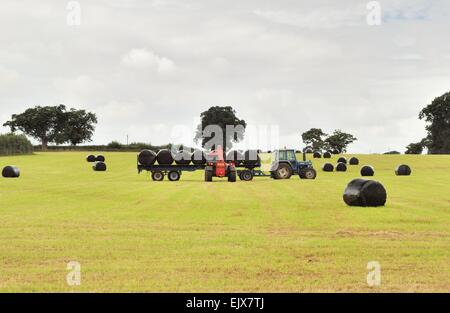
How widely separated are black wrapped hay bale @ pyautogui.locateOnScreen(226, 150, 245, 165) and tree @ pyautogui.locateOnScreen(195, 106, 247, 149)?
8659 centimetres

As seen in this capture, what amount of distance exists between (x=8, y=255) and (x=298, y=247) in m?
7.08

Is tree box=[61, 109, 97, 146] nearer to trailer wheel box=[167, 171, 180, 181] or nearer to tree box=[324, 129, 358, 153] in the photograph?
tree box=[324, 129, 358, 153]

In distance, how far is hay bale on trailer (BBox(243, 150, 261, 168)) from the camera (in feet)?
158

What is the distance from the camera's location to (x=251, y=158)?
48.1 m

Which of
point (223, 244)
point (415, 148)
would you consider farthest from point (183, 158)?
point (415, 148)

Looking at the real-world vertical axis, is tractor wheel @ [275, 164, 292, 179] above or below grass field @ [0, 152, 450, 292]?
above

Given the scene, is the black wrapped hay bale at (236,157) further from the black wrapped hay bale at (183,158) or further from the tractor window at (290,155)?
the tractor window at (290,155)

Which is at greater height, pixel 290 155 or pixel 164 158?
pixel 290 155

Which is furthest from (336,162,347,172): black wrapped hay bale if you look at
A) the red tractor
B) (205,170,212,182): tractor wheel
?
(205,170,212,182): tractor wheel

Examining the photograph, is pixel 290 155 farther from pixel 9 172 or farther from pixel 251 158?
pixel 9 172

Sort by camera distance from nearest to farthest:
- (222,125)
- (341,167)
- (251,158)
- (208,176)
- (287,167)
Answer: (208,176)
(287,167)
(251,158)
(341,167)
(222,125)

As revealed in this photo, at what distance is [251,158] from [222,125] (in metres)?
89.8

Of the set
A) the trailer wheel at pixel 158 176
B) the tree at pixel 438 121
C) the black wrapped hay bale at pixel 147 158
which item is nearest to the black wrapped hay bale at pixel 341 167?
the trailer wheel at pixel 158 176
